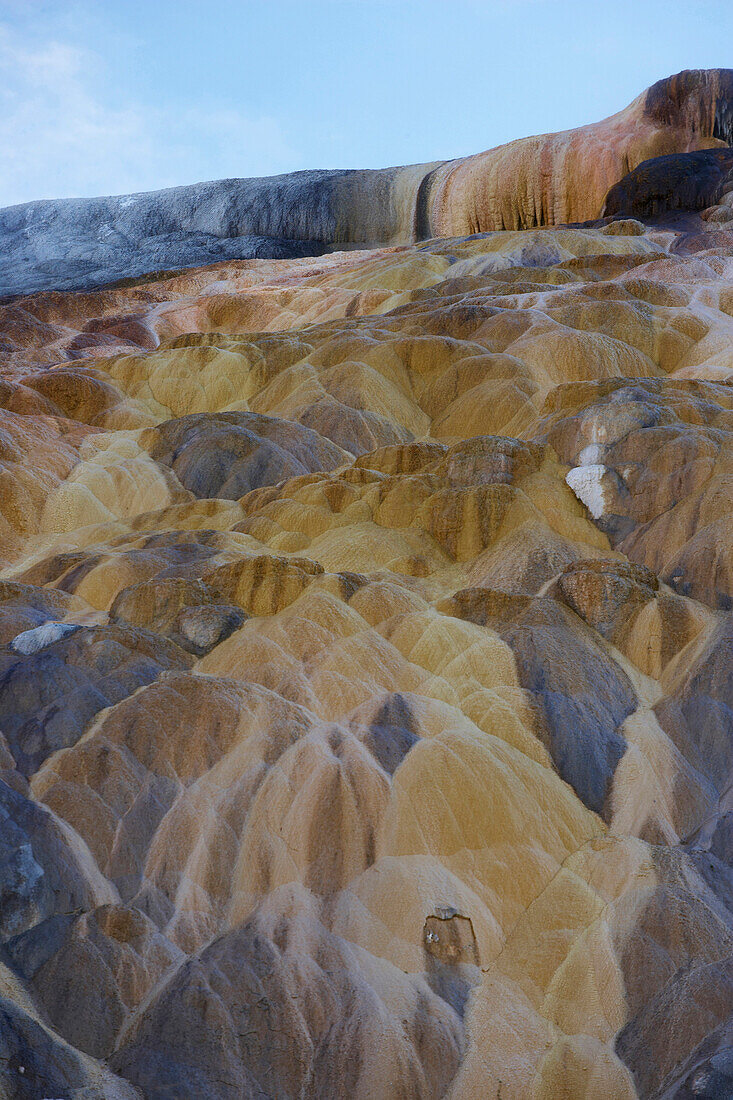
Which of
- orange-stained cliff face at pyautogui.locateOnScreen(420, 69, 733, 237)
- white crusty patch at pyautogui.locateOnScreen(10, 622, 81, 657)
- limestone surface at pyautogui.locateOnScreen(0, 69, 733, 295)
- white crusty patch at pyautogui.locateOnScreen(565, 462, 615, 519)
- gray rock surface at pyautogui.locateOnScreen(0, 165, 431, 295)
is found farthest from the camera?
gray rock surface at pyautogui.locateOnScreen(0, 165, 431, 295)

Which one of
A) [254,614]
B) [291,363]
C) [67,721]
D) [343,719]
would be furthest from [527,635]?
[291,363]

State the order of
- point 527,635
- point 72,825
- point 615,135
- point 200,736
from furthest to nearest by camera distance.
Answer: point 615,135, point 527,635, point 200,736, point 72,825

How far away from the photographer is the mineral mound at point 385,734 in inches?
233

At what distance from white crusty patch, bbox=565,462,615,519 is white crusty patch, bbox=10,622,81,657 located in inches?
218

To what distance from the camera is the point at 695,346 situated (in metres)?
15.2

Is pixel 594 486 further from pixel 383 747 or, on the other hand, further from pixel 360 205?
pixel 360 205

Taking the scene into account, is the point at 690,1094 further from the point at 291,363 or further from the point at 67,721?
the point at 291,363

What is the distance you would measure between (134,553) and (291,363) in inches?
281

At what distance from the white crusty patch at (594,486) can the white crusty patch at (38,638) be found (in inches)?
218

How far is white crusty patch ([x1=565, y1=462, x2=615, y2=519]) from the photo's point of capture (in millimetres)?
10836

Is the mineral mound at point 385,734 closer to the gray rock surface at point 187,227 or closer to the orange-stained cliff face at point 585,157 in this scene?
the orange-stained cliff face at point 585,157

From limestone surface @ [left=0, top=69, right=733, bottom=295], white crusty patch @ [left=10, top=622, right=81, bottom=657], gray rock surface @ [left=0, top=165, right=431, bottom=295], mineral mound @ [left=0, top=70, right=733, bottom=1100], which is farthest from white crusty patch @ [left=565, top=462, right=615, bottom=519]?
gray rock surface @ [left=0, top=165, right=431, bottom=295]

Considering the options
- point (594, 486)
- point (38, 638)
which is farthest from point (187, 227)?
point (38, 638)

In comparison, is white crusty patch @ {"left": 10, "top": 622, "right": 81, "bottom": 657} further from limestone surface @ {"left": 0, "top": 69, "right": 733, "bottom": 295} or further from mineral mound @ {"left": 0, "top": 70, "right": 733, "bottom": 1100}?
limestone surface @ {"left": 0, "top": 69, "right": 733, "bottom": 295}
